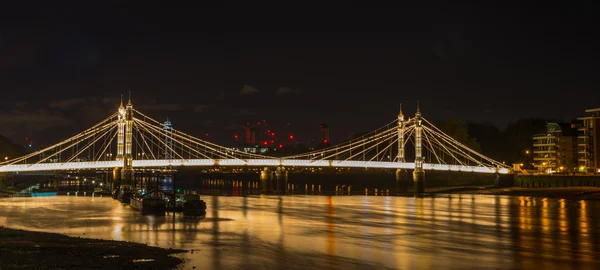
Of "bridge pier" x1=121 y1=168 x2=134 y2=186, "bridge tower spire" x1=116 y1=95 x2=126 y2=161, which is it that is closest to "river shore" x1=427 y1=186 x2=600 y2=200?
"bridge pier" x1=121 y1=168 x2=134 y2=186

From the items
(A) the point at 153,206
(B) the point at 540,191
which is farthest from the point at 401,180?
(A) the point at 153,206

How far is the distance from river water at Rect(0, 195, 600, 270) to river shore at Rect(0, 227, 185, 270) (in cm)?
154

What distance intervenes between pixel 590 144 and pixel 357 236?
75431 millimetres

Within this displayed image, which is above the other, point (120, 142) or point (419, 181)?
point (120, 142)

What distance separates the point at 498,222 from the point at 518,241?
13.4 meters

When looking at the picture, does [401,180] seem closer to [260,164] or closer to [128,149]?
[260,164]

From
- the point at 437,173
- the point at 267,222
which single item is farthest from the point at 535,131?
the point at 267,222

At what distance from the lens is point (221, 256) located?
31.2 meters

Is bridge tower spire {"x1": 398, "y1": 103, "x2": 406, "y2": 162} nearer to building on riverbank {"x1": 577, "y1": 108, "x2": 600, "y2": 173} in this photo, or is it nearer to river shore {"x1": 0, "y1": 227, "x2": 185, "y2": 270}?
building on riverbank {"x1": 577, "y1": 108, "x2": 600, "y2": 173}

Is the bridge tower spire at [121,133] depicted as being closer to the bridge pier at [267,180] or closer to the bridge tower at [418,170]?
the bridge pier at [267,180]

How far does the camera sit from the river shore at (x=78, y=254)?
2729cm

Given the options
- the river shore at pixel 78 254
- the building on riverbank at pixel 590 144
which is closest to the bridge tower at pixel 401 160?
the building on riverbank at pixel 590 144

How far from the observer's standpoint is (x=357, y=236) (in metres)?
40.3

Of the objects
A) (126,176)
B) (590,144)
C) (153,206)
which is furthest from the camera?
(126,176)
